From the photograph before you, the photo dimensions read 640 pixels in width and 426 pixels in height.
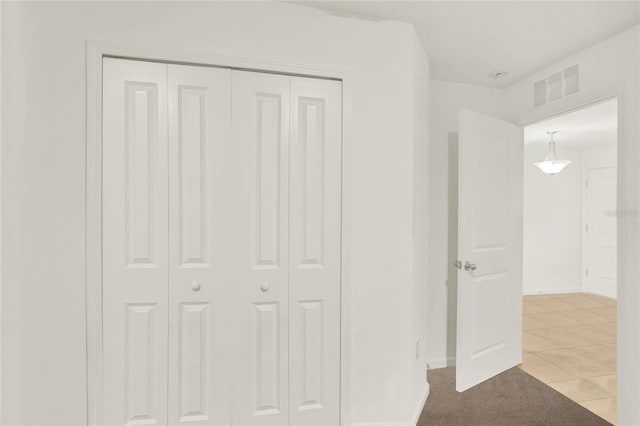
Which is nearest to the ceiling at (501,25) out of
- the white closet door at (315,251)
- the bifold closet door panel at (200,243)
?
the white closet door at (315,251)

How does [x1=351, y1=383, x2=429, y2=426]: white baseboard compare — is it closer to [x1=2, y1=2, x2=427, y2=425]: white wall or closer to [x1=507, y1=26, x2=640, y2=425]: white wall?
[x1=2, y1=2, x2=427, y2=425]: white wall

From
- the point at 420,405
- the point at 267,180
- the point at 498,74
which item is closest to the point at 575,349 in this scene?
the point at 420,405

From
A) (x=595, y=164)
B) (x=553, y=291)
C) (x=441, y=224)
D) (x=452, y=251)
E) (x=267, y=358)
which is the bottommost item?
(x=553, y=291)

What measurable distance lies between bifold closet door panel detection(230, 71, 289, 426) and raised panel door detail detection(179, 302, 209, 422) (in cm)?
16

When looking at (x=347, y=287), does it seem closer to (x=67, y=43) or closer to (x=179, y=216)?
(x=179, y=216)

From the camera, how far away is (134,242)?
180cm

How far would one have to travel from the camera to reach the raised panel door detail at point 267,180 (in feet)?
6.34

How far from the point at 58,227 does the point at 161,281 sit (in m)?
0.56

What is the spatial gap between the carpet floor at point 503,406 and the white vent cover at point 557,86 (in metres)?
2.27

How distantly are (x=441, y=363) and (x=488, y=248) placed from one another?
112cm

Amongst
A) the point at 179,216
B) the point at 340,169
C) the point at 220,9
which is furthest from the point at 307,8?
the point at 179,216

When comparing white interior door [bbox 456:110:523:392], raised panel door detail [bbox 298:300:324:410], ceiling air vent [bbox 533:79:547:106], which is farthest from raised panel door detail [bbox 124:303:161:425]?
ceiling air vent [bbox 533:79:547:106]

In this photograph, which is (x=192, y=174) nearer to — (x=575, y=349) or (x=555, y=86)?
(x=555, y=86)

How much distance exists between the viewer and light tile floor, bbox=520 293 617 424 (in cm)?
257
